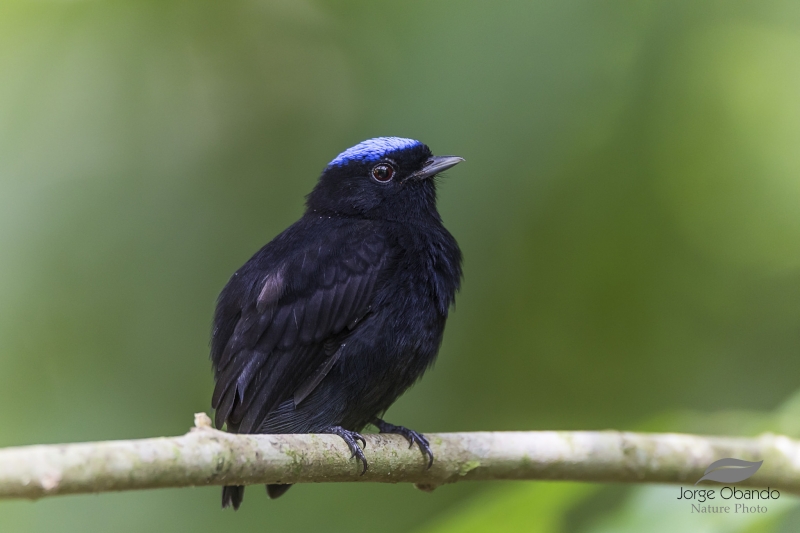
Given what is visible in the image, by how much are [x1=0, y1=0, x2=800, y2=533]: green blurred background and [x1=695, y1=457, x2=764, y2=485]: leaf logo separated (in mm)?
1300

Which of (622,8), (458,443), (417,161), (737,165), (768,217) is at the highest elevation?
(622,8)

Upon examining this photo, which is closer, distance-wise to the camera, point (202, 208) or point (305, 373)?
point (305, 373)

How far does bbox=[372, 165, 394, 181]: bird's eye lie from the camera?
431cm

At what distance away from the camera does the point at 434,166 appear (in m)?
4.29

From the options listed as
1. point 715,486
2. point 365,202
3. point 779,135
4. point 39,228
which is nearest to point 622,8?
point 779,135

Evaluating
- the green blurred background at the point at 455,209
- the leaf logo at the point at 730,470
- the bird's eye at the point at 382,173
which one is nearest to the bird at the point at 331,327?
the bird's eye at the point at 382,173

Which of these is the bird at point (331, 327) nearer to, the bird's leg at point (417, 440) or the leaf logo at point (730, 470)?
the bird's leg at point (417, 440)

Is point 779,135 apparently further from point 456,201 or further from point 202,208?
point 202,208

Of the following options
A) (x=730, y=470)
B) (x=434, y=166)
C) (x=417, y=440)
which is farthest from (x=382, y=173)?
(x=730, y=470)

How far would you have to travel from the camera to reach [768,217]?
475 centimetres

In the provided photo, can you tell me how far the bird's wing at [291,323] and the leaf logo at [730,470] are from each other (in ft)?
5.19

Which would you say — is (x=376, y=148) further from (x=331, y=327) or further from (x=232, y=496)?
(x=232, y=496)

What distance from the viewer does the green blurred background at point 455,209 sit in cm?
443

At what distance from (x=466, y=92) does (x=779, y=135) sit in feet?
6.64
